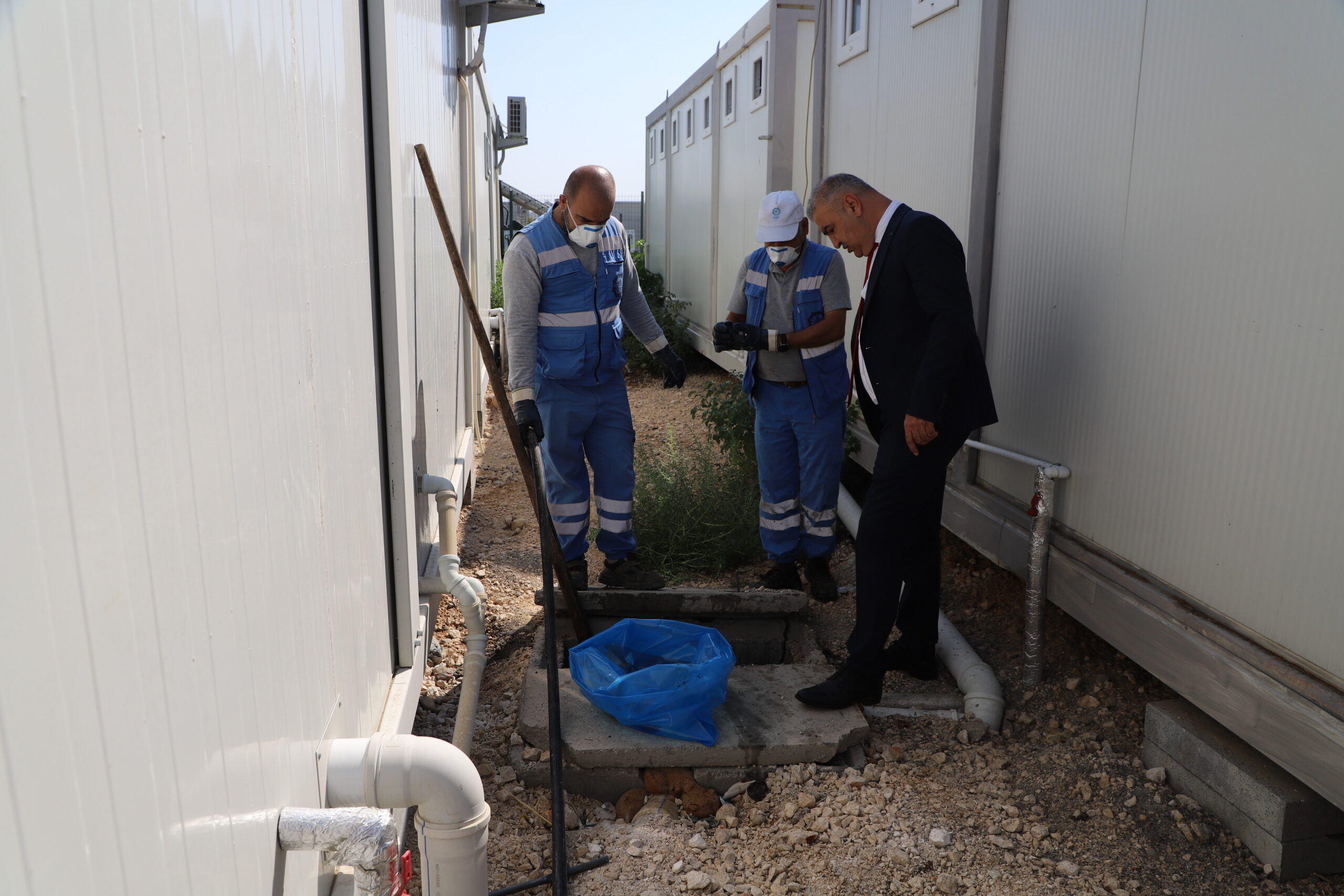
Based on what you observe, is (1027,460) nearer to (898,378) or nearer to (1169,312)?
(898,378)

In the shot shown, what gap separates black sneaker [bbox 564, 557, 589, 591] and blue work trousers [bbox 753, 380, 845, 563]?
889mm

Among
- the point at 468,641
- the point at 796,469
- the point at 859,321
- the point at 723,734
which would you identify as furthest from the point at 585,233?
the point at 723,734

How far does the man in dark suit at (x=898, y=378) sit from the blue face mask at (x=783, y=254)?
2.55 feet

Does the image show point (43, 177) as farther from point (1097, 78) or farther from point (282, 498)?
point (1097, 78)

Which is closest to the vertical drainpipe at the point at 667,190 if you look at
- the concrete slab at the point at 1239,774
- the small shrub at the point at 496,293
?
the small shrub at the point at 496,293

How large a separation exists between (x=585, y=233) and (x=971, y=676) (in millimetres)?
2410

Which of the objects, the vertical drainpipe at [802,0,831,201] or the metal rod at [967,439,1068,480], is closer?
the metal rod at [967,439,1068,480]

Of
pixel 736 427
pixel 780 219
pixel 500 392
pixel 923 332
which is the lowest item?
pixel 736 427

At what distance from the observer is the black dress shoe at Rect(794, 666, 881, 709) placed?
11.3 ft

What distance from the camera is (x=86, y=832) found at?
84cm

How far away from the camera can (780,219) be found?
4.42 m

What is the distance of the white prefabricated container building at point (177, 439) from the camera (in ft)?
2.55

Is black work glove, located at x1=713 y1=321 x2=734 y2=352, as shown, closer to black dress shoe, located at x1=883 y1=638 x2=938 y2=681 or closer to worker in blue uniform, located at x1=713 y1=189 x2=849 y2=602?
worker in blue uniform, located at x1=713 y1=189 x2=849 y2=602

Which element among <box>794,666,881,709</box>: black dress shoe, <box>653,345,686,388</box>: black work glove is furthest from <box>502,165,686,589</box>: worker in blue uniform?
<box>794,666,881,709</box>: black dress shoe
